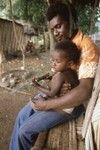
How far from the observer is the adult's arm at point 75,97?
2.40 metres

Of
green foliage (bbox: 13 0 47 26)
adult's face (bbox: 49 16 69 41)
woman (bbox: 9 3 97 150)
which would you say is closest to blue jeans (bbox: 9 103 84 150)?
woman (bbox: 9 3 97 150)

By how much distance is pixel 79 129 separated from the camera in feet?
8.58

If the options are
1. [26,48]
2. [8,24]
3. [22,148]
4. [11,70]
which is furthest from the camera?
[26,48]

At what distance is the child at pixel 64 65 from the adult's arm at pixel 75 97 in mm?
131

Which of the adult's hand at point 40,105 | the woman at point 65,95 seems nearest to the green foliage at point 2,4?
the woman at point 65,95

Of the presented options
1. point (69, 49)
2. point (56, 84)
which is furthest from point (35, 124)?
point (69, 49)

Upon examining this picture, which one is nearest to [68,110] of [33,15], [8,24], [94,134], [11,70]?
[94,134]

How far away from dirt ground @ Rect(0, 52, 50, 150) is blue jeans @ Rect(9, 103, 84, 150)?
213 centimetres

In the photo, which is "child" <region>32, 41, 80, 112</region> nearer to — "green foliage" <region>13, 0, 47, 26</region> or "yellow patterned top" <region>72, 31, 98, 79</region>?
"yellow patterned top" <region>72, 31, 98, 79</region>

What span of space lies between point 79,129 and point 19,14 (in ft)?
44.4

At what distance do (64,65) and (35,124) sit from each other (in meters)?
0.51

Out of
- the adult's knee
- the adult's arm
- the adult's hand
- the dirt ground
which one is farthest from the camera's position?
the dirt ground

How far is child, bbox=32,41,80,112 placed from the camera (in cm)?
253

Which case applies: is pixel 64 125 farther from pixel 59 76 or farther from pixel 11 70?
pixel 11 70
